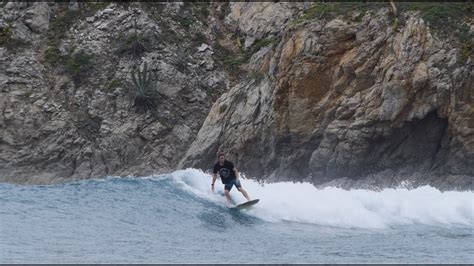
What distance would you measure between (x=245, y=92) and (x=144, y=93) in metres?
4.97

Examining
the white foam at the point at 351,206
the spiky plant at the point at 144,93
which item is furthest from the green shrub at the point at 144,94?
the white foam at the point at 351,206

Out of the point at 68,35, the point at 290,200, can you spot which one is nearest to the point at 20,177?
the point at 68,35

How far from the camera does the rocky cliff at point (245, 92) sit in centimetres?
2417

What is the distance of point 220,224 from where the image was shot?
16.4 m

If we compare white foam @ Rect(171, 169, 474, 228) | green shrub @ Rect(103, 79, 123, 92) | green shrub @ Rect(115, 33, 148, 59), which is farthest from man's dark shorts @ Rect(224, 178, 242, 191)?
green shrub @ Rect(115, 33, 148, 59)

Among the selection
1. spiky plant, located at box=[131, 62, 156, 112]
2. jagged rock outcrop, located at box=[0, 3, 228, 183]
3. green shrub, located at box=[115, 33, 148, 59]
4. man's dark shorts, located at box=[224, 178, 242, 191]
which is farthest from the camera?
green shrub, located at box=[115, 33, 148, 59]

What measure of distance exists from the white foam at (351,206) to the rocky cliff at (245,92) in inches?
132

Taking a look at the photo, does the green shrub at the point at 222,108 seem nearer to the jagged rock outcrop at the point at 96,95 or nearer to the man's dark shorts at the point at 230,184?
the jagged rock outcrop at the point at 96,95

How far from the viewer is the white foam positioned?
1767 cm

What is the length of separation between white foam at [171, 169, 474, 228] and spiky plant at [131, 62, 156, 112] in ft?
30.4

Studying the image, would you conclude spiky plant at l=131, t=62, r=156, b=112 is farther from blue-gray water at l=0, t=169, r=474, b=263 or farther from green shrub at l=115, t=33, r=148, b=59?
blue-gray water at l=0, t=169, r=474, b=263

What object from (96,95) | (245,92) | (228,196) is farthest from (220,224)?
(96,95)

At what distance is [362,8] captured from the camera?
26.7m

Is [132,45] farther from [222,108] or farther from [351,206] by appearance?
[351,206]
